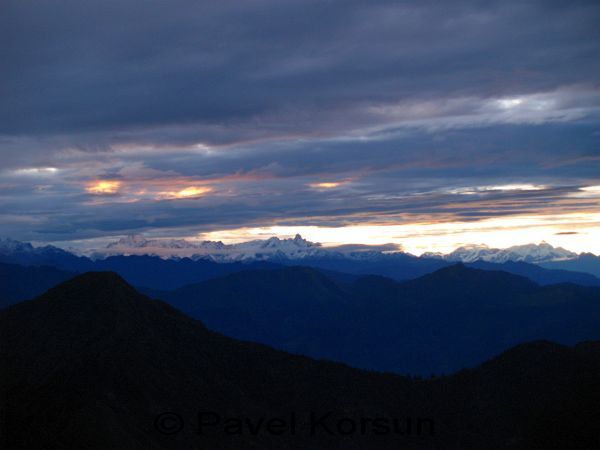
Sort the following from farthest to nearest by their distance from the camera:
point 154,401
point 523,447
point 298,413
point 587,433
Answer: point 298,413, point 154,401, point 523,447, point 587,433

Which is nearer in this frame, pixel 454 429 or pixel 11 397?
pixel 11 397

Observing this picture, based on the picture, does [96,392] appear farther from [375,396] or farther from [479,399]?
[479,399]

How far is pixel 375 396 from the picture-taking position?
199 meters

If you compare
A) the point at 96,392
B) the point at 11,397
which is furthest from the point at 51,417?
the point at 96,392

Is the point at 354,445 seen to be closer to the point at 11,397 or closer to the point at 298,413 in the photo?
the point at 298,413

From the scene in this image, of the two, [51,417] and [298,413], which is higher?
[51,417]

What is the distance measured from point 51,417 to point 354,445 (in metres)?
85.2

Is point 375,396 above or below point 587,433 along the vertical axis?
below

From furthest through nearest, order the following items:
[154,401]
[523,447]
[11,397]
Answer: [154,401], [523,447], [11,397]

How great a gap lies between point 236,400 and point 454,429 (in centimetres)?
5508

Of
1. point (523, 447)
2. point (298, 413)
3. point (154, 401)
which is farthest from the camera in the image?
point (298, 413)

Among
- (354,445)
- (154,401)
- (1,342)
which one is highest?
(1,342)

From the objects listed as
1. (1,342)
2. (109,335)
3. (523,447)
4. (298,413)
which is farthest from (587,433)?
(1,342)

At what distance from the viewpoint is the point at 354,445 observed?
180m
